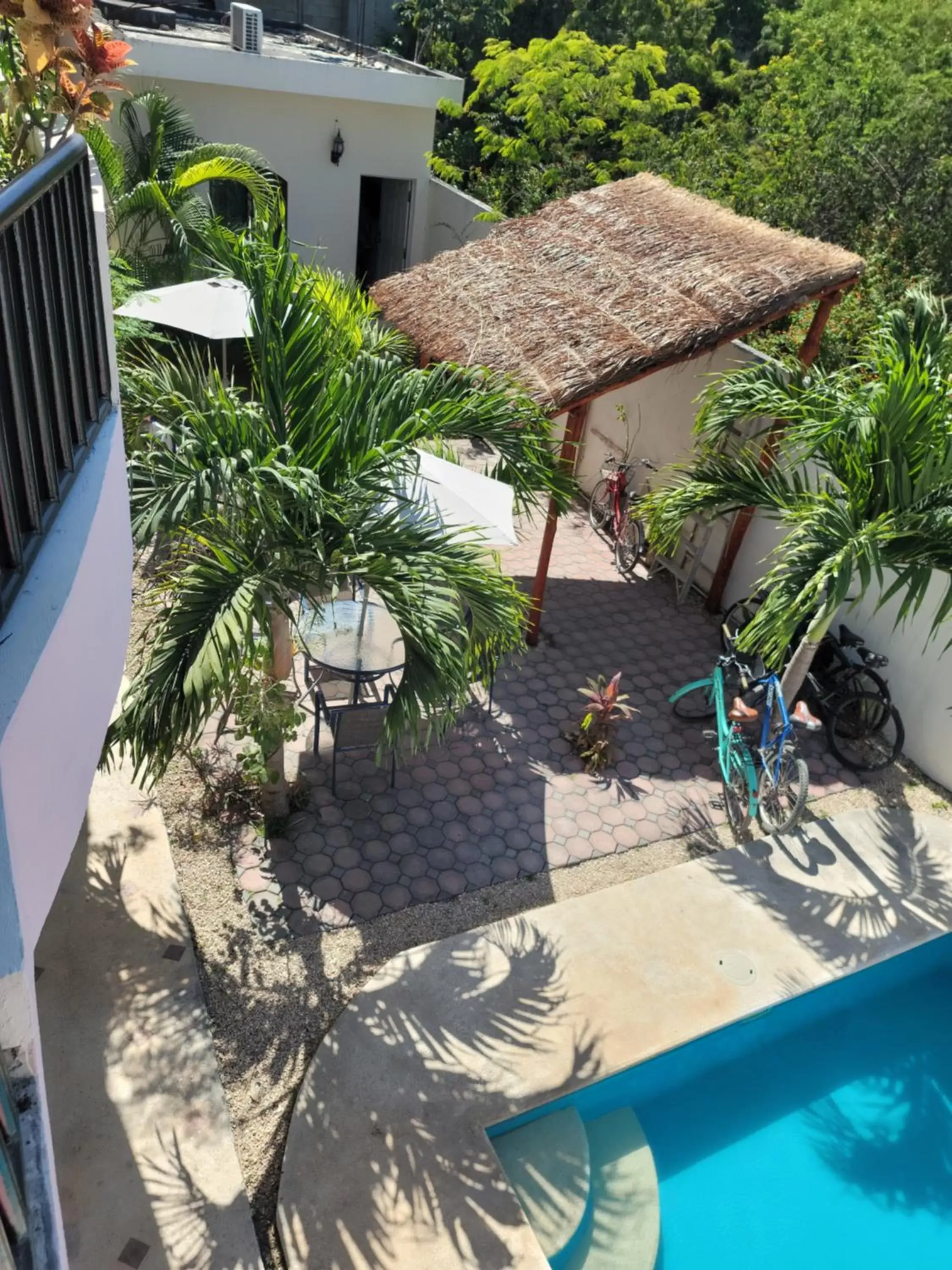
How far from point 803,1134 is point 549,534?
5164 mm

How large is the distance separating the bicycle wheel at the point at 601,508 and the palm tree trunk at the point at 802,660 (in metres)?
3.92

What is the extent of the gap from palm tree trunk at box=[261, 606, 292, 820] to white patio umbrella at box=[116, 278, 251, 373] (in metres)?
3.01

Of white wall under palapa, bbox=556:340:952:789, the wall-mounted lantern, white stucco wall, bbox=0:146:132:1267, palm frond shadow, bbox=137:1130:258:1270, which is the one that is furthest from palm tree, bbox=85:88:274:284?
palm frond shadow, bbox=137:1130:258:1270

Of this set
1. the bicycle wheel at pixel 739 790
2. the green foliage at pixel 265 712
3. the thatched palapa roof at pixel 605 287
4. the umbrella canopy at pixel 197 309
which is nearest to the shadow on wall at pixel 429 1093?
the green foliage at pixel 265 712

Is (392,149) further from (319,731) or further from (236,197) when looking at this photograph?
(319,731)

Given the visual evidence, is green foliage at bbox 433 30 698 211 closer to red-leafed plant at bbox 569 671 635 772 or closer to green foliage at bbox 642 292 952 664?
green foliage at bbox 642 292 952 664

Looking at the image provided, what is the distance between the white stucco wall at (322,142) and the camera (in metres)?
13.8

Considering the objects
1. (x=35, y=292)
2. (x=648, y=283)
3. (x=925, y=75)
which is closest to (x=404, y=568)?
(x=35, y=292)

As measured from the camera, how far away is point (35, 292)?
122 inches

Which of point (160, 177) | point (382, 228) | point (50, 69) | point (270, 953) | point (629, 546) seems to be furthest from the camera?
point (382, 228)

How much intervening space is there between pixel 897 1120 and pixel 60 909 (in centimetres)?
555

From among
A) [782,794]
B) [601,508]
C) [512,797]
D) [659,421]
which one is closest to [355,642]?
[512,797]

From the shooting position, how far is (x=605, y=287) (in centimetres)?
906

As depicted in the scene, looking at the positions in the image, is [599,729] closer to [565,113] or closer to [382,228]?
[565,113]
